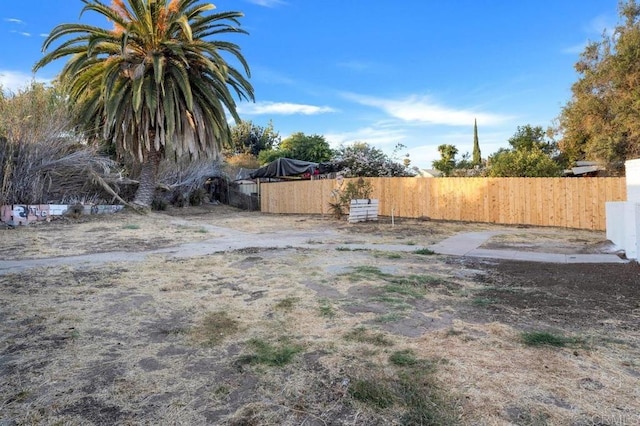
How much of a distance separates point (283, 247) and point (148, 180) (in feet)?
36.8

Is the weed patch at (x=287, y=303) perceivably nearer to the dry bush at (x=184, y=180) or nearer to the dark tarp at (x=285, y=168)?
the dry bush at (x=184, y=180)

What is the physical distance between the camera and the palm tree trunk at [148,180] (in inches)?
676

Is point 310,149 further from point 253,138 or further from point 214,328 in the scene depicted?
point 214,328

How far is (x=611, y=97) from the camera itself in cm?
1644

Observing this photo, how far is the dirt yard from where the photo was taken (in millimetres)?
2309

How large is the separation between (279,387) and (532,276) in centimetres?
481

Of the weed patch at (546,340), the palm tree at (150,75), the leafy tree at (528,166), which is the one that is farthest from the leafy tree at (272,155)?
the weed patch at (546,340)

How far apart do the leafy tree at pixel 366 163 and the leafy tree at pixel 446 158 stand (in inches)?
259

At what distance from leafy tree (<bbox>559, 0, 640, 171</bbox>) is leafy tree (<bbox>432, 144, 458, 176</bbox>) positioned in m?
11.2

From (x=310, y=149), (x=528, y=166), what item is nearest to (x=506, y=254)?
(x=528, y=166)

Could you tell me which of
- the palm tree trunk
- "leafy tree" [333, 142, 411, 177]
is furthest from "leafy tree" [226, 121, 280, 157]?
the palm tree trunk

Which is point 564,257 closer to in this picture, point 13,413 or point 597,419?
point 597,419

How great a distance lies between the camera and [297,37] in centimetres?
1711

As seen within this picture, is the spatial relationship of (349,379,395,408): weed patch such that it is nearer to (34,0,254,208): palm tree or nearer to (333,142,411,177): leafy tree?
(34,0,254,208): palm tree
